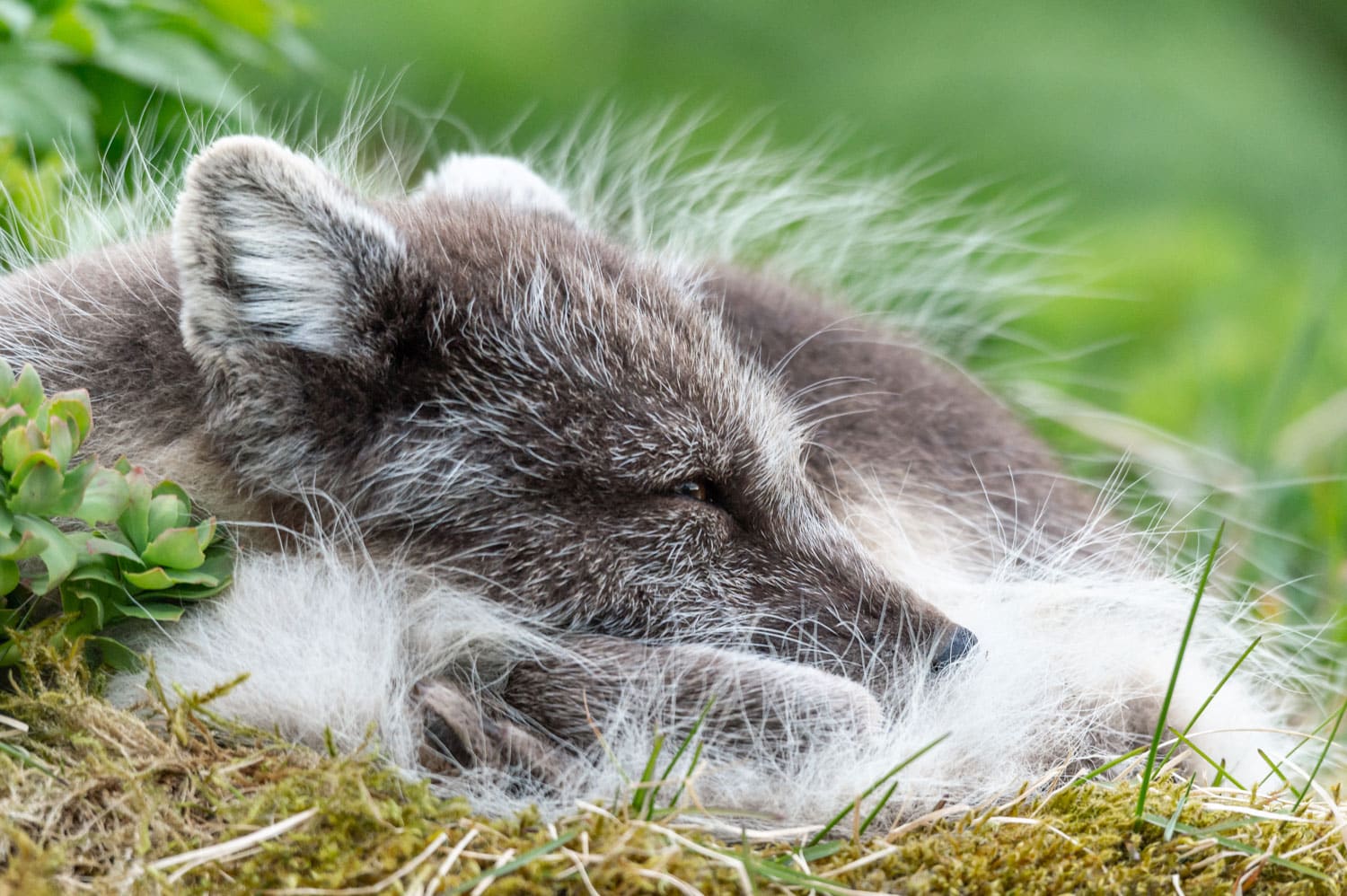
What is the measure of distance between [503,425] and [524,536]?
0.22 m

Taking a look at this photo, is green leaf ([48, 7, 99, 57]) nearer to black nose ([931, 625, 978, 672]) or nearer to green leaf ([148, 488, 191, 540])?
green leaf ([148, 488, 191, 540])

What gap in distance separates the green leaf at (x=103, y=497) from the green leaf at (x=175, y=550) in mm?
81

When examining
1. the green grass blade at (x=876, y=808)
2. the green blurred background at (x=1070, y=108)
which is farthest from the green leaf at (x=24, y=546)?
the green blurred background at (x=1070, y=108)

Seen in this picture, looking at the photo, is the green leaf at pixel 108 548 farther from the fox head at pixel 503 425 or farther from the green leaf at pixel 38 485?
the fox head at pixel 503 425

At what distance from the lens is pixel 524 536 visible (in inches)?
89.9

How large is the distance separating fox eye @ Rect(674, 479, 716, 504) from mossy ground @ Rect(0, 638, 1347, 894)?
732 mm

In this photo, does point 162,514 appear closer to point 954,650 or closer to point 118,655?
point 118,655

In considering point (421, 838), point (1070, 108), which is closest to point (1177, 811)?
point (421, 838)

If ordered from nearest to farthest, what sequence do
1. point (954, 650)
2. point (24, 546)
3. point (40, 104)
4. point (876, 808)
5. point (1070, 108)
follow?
point (24, 546), point (876, 808), point (954, 650), point (40, 104), point (1070, 108)

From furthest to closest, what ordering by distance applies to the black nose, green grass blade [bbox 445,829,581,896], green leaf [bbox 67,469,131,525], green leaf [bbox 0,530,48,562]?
the black nose < green leaf [bbox 67,469,131,525] < green leaf [bbox 0,530,48,562] < green grass blade [bbox 445,829,581,896]

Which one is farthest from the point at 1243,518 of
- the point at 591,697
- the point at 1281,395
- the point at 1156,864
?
the point at 591,697

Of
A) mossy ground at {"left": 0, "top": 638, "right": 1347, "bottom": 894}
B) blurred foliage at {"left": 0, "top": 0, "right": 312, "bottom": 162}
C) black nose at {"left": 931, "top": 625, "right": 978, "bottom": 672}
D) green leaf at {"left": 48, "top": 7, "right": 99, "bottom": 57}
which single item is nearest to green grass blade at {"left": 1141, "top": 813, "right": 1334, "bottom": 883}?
mossy ground at {"left": 0, "top": 638, "right": 1347, "bottom": 894}

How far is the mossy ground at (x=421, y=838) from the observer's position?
65.6 inches

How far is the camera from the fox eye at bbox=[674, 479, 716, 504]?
A: 2.44m
